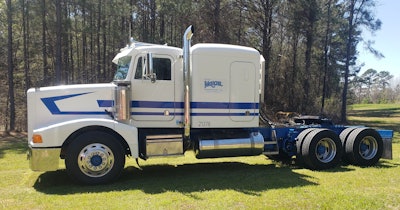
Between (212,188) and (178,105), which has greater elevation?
(178,105)

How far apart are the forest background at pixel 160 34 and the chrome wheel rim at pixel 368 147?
1363 cm

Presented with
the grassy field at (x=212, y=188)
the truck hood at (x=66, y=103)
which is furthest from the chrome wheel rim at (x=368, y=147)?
the truck hood at (x=66, y=103)

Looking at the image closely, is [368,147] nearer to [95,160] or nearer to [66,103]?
[95,160]

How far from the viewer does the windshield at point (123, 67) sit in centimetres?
795

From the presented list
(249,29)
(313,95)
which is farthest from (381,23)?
(249,29)

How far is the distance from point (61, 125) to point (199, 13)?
16.9 m

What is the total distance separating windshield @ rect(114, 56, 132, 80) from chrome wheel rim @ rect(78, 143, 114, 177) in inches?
67.0

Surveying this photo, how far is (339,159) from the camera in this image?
9.17 meters

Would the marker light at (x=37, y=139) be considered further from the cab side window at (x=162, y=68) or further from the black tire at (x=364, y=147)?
the black tire at (x=364, y=147)

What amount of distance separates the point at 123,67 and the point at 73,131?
74.0 inches

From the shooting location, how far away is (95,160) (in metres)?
7.22

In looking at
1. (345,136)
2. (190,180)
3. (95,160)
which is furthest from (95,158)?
(345,136)

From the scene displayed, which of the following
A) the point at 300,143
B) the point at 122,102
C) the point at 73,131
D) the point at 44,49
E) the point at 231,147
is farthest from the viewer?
the point at 44,49

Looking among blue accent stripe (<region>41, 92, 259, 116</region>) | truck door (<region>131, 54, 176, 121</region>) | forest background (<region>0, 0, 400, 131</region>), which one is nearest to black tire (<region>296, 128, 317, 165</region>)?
blue accent stripe (<region>41, 92, 259, 116</region>)
